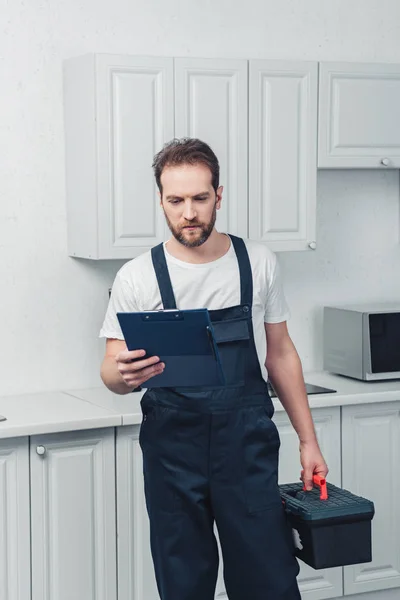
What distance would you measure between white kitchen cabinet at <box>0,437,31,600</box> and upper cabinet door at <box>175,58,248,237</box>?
1045mm

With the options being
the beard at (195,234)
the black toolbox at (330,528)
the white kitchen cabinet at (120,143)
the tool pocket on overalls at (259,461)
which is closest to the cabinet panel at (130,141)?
the white kitchen cabinet at (120,143)

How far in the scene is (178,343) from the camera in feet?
7.38

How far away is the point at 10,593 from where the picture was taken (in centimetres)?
310

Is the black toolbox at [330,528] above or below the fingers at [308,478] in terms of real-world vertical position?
below

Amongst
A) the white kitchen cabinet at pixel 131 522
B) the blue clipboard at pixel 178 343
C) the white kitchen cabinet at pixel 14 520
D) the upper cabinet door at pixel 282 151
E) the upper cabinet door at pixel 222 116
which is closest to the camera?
the blue clipboard at pixel 178 343

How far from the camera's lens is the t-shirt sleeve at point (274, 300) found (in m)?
2.55

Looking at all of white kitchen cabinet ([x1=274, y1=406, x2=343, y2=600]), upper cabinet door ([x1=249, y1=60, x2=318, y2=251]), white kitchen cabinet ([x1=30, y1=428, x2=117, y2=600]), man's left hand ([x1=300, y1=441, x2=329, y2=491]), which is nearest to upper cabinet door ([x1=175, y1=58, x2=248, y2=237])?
upper cabinet door ([x1=249, y1=60, x2=318, y2=251])

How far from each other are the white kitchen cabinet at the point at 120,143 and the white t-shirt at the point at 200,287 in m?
0.84

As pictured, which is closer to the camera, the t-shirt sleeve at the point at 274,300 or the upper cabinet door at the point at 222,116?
the t-shirt sleeve at the point at 274,300

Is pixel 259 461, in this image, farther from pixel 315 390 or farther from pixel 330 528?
pixel 315 390

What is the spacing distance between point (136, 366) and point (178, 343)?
0.11m

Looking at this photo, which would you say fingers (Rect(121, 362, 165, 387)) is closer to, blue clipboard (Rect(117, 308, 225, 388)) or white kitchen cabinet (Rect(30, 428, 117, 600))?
blue clipboard (Rect(117, 308, 225, 388))

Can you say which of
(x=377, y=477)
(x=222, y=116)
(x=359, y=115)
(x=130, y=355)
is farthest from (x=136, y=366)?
(x=359, y=115)

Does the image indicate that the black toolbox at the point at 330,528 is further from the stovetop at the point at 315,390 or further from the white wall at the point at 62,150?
the white wall at the point at 62,150
